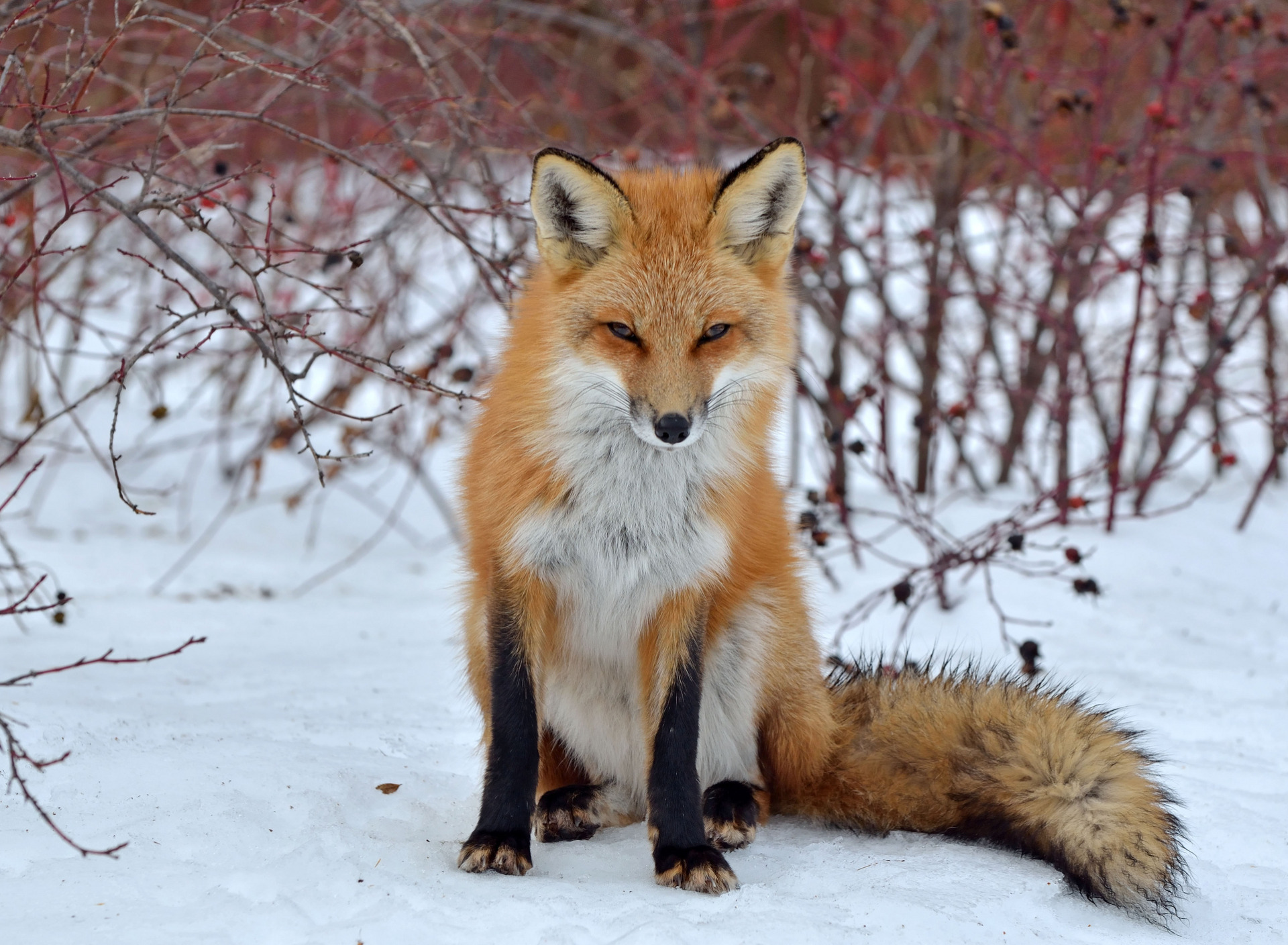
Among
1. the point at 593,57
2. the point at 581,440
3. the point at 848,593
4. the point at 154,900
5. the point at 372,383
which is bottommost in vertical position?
the point at 154,900

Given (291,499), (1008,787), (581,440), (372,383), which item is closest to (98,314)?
(372,383)

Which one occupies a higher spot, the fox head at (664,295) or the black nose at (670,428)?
the fox head at (664,295)

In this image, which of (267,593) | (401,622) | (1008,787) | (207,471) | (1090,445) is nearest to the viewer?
(1008,787)

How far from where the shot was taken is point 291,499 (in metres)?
5.53

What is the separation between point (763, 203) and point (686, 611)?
0.97 metres

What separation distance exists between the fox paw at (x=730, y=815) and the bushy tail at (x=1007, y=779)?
0.17 meters

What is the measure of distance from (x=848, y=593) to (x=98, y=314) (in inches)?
260

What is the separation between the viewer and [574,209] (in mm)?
2572

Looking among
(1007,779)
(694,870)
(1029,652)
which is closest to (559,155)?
(694,870)

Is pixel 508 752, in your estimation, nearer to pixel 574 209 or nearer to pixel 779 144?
pixel 574 209

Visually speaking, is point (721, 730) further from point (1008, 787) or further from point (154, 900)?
point (154, 900)

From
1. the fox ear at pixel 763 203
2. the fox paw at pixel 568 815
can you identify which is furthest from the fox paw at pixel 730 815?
the fox ear at pixel 763 203

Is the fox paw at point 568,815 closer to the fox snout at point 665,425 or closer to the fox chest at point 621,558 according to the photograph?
the fox chest at point 621,558

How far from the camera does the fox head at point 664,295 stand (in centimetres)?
244
